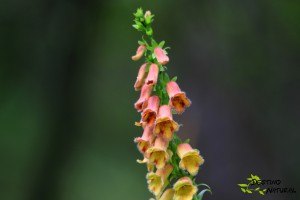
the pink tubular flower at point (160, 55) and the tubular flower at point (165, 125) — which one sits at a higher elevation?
the pink tubular flower at point (160, 55)

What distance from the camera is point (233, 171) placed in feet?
26.3

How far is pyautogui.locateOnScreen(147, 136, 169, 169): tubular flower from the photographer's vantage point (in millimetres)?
2564

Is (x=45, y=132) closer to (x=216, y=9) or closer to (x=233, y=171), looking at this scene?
(x=216, y=9)

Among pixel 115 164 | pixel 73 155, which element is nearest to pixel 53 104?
pixel 73 155

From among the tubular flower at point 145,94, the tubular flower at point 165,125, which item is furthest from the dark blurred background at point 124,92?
the tubular flower at point 165,125

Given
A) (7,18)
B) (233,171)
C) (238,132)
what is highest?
(7,18)

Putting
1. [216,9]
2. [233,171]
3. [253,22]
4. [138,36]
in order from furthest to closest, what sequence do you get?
1. [138,36]
2. [216,9]
3. [253,22]
4. [233,171]

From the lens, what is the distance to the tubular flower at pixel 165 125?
260cm

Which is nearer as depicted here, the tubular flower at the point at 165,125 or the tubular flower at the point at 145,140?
the tubular flower at the point at 165,125

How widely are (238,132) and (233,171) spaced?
77cm

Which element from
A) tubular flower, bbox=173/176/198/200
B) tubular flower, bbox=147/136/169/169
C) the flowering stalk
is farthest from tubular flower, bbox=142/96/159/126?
tubular flower, bbox=173/176/198/200

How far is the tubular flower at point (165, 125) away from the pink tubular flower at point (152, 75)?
18cm

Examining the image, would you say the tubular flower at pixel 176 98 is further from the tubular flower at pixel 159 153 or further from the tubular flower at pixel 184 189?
the tubular flower at pixel 184 189

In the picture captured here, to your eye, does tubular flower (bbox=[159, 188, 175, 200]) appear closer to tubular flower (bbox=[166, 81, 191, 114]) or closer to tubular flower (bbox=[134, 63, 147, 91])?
tubular flower (bbox=[166, 81, 191, 114])
